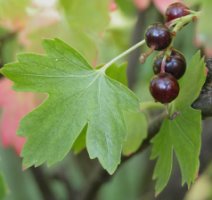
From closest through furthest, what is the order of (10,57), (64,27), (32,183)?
(64,27) → (10,57) → (32,183)

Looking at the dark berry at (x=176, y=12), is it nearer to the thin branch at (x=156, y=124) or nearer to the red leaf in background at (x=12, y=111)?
the thin branch at (x=156, y=124)

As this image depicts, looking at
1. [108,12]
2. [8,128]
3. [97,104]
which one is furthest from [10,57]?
[97,104]

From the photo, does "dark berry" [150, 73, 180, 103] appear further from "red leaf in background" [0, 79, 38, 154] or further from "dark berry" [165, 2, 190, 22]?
"red leaf in background" [0, 79, 38, 154]

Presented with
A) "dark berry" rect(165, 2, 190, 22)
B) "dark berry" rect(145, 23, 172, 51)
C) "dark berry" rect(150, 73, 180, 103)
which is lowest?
"dark berry" rect(150, 73, 180, 103)

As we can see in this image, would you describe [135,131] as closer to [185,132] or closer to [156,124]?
[156,124]

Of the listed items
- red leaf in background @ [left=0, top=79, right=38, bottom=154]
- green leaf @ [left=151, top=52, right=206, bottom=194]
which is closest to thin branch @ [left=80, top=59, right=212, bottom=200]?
green leaf @ [left=151, top=52, right=206, bottom=194]

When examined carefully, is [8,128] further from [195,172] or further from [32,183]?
[32,183]

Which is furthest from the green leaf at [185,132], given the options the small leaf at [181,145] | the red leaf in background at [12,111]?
the red leaf in background at [12,111]
